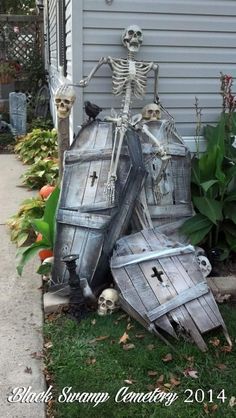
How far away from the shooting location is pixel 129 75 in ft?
12.9

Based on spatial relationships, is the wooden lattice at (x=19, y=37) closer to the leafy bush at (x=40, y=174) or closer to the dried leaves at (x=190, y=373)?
the leafy bush at (x=40, y=174)

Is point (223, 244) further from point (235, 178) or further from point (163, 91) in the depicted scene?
point (163, 91)

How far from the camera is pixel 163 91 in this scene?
4.40 meters

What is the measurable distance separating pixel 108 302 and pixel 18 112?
6.41 meters

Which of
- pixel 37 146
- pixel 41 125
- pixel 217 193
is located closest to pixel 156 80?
pixel 217 193

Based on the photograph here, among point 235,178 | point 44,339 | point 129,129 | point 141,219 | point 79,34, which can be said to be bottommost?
point 44,339

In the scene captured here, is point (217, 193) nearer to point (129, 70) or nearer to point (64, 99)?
point (129, 70)

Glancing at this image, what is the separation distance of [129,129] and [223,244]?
1.16 metres

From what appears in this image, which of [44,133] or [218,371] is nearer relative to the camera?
[218,371]

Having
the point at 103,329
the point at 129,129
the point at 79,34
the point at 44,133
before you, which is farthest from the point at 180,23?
the point at 44,133

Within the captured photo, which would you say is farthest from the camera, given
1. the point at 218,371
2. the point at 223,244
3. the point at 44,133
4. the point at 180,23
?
the point at 44,133

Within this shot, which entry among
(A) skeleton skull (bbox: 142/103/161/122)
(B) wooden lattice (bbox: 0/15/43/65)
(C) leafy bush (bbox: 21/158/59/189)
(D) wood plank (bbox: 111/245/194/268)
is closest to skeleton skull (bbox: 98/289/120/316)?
(D) wood plank (bbox: 111/245/194/268)

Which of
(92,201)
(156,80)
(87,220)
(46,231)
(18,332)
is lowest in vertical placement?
(18,332)

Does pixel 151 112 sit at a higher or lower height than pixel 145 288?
higher
